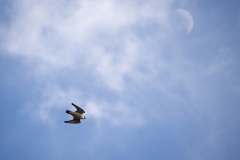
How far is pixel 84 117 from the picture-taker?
20844 mm

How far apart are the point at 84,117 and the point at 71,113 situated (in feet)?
5.25

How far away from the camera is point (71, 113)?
795 inches
